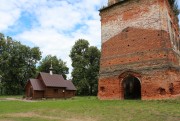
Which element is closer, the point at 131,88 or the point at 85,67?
the point at 131,88

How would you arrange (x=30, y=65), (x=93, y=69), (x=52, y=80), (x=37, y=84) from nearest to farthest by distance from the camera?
(x=37, y=84) < (x=52, y=80) < (x=93, y=69) < (x=30, y=65)

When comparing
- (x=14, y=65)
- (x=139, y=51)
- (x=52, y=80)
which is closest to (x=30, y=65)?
(x=14, y=65)

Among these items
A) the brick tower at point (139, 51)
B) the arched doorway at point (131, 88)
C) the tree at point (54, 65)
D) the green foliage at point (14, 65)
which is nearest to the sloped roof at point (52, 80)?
the green foliage at point (14, 65)

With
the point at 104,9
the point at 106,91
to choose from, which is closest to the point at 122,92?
the point at 106,91

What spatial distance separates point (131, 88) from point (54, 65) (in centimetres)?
3655

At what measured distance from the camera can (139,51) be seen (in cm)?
1941

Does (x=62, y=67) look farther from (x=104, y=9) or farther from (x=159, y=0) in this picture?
(x=159, y=0)

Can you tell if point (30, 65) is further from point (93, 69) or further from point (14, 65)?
point (93, 69)

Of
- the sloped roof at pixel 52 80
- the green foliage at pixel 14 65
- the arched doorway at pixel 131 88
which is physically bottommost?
the arched doorway at pixel 131 88

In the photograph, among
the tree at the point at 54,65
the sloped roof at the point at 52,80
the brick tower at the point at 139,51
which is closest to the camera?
the brick tower at the point at 139,51

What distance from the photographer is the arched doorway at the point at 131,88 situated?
21.1 metres

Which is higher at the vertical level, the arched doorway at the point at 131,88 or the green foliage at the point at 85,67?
the green foliage at the point at 85,67

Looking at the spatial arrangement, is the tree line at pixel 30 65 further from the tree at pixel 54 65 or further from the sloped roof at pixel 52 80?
the sloped roof at pixel 52 80

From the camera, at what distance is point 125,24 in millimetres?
20766
